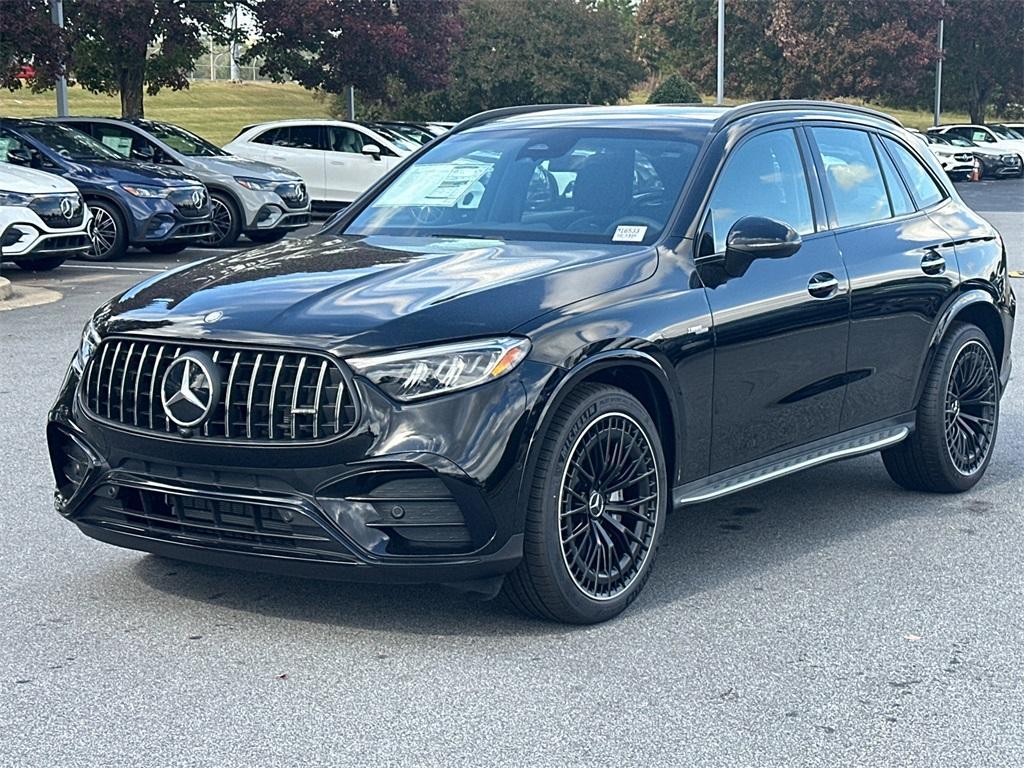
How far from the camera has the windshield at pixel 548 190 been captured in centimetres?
584

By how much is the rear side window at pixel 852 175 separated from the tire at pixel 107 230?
12787 millimetres

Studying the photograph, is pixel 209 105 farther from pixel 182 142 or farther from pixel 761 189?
pixel 761 189

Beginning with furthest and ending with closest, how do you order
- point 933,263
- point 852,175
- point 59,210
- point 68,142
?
1. point 68,142
2. point 59,210
3. point 933,263
4. point 852,175

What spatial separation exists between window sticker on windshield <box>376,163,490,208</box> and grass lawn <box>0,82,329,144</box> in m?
50.3

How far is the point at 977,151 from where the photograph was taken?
151ft

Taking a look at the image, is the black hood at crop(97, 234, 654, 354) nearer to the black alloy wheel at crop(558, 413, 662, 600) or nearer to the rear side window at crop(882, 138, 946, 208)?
the black alloy wheel at crop(558, 413, 662, 600)

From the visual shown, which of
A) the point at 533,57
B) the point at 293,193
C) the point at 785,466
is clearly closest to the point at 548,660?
the point at 785,466

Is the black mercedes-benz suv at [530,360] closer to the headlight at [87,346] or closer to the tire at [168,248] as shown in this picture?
the headlight at [87,346]

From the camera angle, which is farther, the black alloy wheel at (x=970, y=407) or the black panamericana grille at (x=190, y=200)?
the black panamericana grille at (x=190, y=200)

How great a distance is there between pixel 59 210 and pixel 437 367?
1224cm

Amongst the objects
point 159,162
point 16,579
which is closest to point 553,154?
point 16,579

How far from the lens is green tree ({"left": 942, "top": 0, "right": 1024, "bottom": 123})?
6078 centimetres

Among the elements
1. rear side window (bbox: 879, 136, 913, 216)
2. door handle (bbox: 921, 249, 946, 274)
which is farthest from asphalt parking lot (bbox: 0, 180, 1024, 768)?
rear side window (bbox: 879, 136, 913, 216)

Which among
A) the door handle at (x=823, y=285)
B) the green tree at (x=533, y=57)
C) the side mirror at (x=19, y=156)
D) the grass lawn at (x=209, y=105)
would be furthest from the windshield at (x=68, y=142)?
the grass lawn at (x=209, y=105)
